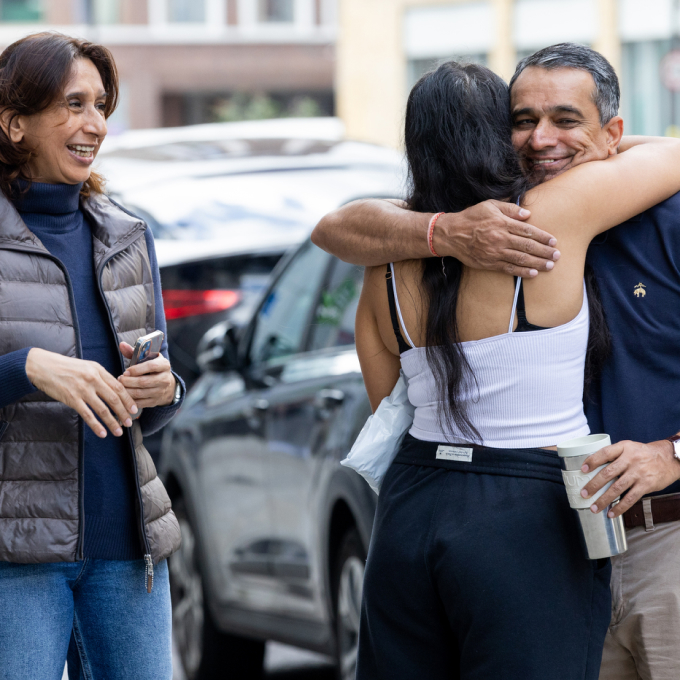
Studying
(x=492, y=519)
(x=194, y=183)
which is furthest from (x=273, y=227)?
(x=492, y=519)

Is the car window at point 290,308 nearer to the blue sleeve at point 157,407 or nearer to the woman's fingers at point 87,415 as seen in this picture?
the blue sleeve at point 157,407

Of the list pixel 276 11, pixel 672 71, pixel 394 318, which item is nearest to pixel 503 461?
pixel 394 318

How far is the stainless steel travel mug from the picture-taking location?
233 cm

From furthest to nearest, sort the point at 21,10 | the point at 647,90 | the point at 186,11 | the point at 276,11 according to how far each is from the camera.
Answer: the point at 276,11, the point at 186,11, the point at 21,10, the point at 647,90

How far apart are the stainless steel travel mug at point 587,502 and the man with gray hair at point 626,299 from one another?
0.90 ft

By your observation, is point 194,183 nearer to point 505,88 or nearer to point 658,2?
point 505,88

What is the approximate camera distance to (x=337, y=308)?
16.0 ft

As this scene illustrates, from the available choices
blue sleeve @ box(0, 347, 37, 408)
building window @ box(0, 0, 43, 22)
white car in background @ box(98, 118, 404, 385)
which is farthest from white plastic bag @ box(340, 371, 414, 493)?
building window @ box(0, 0, 43, 22)

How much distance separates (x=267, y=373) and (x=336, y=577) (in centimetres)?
111

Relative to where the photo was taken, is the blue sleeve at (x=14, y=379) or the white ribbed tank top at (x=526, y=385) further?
the blue sleeve at (x=14, y=379)

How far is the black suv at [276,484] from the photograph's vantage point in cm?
437

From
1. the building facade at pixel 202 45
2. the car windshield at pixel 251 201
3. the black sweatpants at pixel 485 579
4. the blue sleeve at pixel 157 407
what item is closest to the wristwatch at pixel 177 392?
the blue sleeve at pixel 157 407

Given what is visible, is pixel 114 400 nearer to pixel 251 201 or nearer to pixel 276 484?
pixel 276 484

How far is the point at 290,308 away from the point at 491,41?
19.0 metres
